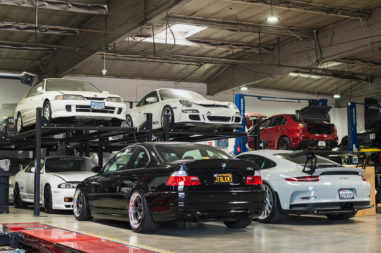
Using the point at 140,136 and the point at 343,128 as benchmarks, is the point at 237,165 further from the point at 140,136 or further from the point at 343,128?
the point at 343,128

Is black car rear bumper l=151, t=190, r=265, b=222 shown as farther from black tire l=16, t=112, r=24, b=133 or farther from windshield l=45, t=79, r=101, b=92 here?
black tire l=16, t=112, r=24, b=133

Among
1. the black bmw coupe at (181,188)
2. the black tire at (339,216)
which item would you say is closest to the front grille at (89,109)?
the black bmw coupe at (181,188)

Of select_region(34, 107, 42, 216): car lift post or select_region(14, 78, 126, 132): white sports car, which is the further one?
select_region(14, 78, 126, 132): white sports car

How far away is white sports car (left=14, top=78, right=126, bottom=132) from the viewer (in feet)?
37.0

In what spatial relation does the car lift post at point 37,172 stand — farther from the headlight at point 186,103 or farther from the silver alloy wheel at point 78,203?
the headlight at point 186,103

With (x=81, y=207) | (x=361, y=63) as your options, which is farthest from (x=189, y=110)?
(x=361, y=63)

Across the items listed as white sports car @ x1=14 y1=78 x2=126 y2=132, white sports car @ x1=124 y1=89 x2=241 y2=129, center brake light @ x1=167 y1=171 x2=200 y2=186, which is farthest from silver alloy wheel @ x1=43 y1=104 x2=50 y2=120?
center brake light @ x1=167 y1=171 x2=200 y2=186

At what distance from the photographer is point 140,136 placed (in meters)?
12.7

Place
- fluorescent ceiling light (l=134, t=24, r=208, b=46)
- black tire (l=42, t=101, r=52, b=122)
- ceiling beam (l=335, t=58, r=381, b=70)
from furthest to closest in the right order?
1. ceiling beam (l=335, t=58, r=381, b=70)
2. fluorescent ceiling light (l=134, t=24, r=208, b=46)
3. black tire (l=42, t=101, r=52, b=122)

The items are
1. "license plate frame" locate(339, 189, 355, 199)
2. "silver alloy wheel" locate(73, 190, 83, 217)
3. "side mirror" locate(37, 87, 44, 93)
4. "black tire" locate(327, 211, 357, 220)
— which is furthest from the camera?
"side mirror" locate(37, 87, 44, 93)

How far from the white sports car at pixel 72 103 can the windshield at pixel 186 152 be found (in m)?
3.91

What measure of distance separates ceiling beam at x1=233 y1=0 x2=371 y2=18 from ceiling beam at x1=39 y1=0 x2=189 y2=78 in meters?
3.15

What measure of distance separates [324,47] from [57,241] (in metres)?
16.1

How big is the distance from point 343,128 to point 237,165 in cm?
Result: 2618
